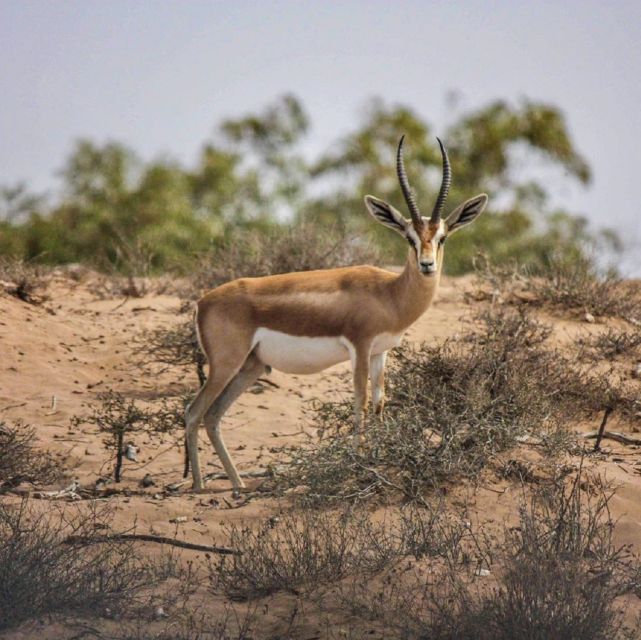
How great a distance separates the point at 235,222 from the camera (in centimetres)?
3397

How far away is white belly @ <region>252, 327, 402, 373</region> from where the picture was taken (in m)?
10.1

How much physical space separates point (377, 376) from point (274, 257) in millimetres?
5429

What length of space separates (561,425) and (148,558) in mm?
3675

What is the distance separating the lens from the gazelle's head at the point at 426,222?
31.8 ft

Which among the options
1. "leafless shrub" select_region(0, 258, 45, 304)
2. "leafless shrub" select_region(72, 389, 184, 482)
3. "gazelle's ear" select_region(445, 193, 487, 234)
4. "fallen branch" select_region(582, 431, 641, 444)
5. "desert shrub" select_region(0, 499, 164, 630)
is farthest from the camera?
"leafless shrub" select_region(0, 258, 45, 304)

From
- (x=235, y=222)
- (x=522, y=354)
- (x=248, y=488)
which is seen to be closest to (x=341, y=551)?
(x=248, y=488)

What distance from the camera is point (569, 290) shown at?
15203 millimetres

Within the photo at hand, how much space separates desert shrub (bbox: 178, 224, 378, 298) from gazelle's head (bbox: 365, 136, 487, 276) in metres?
4.82

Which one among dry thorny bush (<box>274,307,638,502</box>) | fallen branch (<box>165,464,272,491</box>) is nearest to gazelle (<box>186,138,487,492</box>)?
fallen branch (<box>165,464,272,491</box>)

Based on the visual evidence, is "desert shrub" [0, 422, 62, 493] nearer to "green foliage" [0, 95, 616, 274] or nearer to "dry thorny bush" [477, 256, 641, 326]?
"dry thorny bush" [477, 256, 641, 326]

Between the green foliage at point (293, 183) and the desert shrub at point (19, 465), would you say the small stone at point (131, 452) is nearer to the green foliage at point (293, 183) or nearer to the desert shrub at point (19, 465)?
the desert shrub at point (19, 465)

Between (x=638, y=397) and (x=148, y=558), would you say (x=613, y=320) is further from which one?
(x=148, y=558)

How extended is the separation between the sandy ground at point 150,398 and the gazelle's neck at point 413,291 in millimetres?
1557

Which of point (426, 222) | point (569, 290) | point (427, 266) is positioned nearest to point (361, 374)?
point (427, 266)
